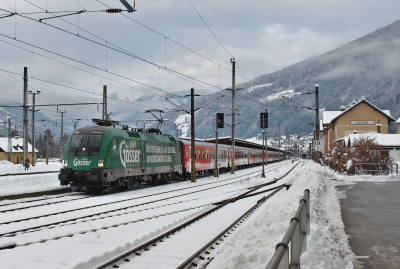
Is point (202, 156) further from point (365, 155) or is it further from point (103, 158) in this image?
point (103, 158)

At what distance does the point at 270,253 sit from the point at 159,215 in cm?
662

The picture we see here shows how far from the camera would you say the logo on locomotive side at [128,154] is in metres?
20.4

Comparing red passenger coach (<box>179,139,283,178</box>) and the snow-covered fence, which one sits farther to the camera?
red passenger coach (<box>179,139,283,178</box>)

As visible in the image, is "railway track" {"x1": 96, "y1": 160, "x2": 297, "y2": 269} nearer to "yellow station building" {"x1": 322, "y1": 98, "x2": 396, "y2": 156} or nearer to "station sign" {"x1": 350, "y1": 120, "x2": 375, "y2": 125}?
"yellow station building" {"x1": 322, "y1": 98, "x2": 396, "y2": 156}

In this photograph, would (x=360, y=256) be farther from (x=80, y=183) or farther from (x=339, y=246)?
(x=80, y=183)

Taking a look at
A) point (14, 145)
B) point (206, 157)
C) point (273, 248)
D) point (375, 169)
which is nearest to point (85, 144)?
point (273, 248)

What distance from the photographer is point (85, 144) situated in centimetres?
1956

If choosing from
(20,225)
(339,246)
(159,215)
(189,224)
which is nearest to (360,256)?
(339,246)

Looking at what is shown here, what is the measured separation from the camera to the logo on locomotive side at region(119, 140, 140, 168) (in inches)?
801

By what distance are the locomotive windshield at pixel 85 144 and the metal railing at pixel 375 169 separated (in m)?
20.8

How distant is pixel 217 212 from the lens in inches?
527

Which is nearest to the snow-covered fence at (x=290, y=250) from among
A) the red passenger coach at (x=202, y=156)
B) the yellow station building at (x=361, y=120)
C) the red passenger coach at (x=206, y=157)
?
the red passenger coach at (x=202, y=156)

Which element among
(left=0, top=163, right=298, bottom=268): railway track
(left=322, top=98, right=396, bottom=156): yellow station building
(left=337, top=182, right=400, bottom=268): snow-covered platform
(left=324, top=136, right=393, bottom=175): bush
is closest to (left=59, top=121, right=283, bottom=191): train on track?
(left=0, top=163, right=298, bottom=268): railway track

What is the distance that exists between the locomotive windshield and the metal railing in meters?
20.8
